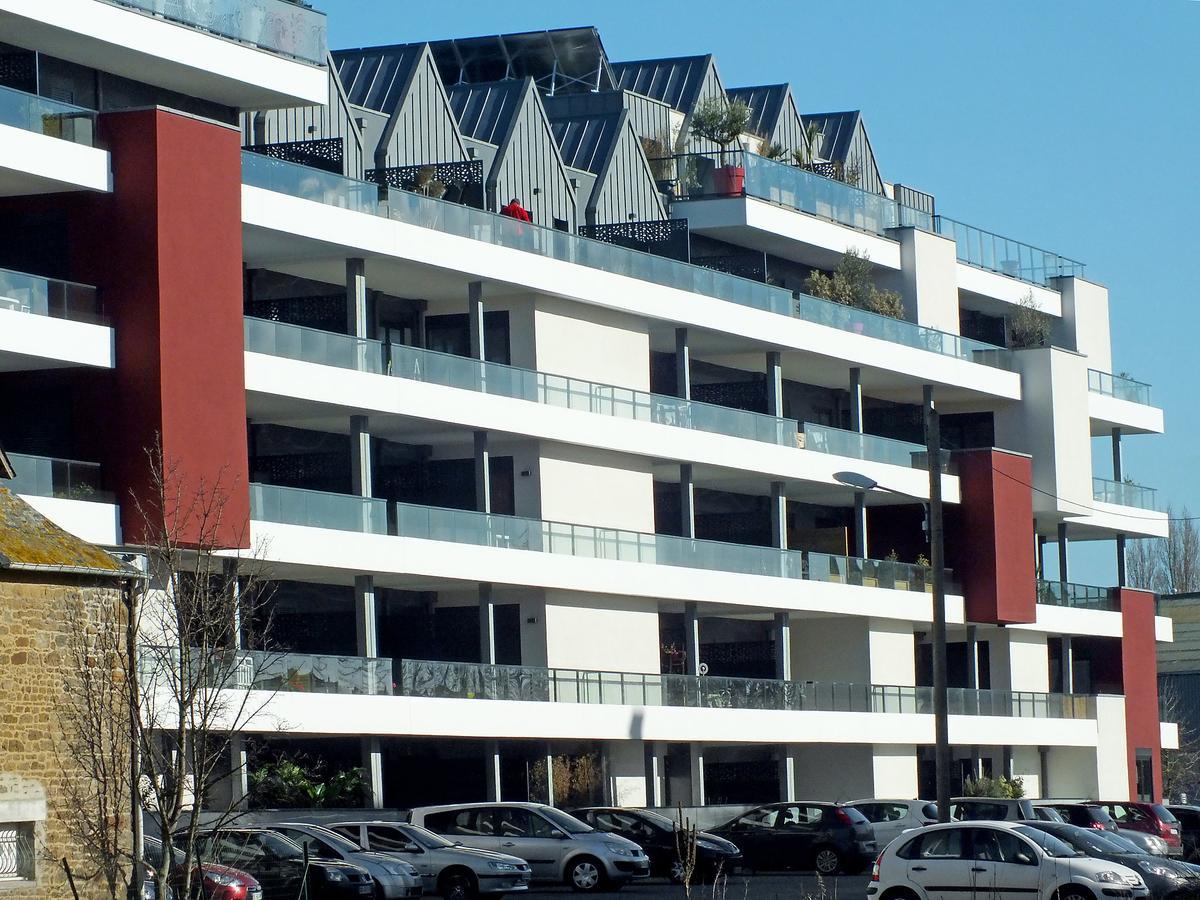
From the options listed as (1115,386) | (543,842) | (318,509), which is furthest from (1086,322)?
(543,842)

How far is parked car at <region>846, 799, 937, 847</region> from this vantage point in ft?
143

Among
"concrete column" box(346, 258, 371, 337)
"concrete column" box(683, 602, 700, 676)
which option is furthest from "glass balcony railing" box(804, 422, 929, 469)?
"concrete column" box(346, 258, 371, 337)

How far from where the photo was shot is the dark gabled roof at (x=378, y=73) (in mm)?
55375


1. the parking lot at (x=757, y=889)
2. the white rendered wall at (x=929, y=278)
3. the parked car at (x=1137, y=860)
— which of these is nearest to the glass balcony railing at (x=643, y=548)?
the white rendered wall at (x=929, y=278)

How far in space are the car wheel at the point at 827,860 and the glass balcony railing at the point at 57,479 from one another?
14.3m

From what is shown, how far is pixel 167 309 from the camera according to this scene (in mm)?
39812

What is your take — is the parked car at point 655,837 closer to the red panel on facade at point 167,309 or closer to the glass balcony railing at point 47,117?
the red panel on facade at point 167,309

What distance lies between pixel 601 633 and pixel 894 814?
34.7ft

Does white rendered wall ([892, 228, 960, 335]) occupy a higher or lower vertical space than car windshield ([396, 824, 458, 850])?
higher

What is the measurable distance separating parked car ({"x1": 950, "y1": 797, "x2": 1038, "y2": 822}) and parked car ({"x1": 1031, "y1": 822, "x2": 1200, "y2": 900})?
21.6ft

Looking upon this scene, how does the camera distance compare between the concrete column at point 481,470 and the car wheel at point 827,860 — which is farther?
the concrete column at point 481,470

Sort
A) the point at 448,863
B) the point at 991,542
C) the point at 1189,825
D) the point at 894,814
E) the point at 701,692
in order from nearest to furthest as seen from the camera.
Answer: the point at 448,863, the point at 894,814, the point at 1189,825, the point at 701,692, the point at 991,542

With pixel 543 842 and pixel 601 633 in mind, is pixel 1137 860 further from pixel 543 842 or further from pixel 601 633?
pixel 601 633

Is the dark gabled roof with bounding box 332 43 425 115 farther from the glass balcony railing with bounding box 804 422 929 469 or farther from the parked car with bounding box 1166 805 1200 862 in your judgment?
the parked car with bounding box 1166 805 1200 862
